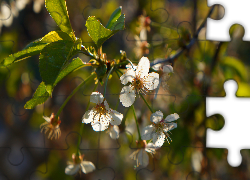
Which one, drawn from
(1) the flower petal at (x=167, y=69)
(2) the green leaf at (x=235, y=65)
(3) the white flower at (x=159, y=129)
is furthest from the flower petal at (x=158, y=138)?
(2) the green leaf at (x=235, y=65)

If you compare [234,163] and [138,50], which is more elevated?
[138,50]

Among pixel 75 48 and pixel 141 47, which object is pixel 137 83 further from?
pixel 141 47

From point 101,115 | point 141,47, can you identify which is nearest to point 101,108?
point 101,115

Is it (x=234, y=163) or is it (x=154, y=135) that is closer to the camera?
(x=154, y=135)

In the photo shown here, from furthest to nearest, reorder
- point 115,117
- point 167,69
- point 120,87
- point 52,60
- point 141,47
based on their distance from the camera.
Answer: point 120,87 → point 141,47 → point 167,69 → point 115,117 → point 52,60

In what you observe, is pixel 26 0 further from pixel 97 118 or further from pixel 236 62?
pixel 236 62

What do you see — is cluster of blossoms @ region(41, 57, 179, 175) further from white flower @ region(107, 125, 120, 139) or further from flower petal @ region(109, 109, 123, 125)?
white flower @ region(107, 125, 120, 139)

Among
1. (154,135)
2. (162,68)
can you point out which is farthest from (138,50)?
(154,135)
